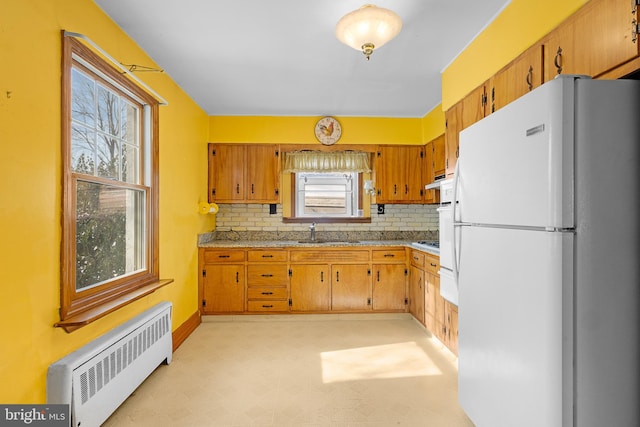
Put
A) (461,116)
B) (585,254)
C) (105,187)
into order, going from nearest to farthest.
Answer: (585,254)
(105,187)
(461,116)

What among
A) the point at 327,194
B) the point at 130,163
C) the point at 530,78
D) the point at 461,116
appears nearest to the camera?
the point at 530,78

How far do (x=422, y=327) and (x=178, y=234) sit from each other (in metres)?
2.71

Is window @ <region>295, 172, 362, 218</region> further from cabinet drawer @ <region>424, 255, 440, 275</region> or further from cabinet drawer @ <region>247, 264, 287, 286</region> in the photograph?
cabinet drawer @ <region>424, 255, 440, 275</region>

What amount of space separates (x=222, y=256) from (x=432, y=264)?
2.33m

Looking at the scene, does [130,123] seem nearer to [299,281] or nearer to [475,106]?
[299,281]

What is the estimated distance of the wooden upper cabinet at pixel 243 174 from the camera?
4.31 meters

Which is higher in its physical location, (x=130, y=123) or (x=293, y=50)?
(x=293, y=50)

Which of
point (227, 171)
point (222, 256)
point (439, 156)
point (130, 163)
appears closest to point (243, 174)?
point (227, 171)

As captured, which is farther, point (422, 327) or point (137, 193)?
point (422, 327)

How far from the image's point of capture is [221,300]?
13.0 feet

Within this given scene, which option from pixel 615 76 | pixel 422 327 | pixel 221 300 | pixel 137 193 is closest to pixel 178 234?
pixel 137 193

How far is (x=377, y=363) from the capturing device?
284 centimetres

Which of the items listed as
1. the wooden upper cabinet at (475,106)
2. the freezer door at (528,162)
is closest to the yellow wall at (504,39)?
the wooden upper cabinet at (475,106)

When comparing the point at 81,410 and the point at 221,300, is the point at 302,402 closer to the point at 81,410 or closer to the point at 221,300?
the point at 81,410
